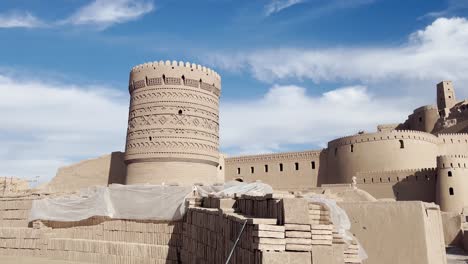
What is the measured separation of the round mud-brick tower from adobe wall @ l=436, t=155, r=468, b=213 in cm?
1397

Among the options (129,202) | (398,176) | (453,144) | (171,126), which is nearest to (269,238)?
(129,202)

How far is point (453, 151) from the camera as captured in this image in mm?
29781

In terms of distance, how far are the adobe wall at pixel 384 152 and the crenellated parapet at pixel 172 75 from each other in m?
12.9

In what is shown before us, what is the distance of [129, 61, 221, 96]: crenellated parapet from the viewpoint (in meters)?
21.4

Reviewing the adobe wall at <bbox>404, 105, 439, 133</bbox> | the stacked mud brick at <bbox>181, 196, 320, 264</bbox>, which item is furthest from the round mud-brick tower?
the adobe wall at <bbox>404, 105, 439, 133</bbox>

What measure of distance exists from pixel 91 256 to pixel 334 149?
22.5 meters

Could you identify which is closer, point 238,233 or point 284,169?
point 238,233

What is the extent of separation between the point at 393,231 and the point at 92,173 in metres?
19.7

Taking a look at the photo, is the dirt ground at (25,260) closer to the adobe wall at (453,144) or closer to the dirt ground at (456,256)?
the dirt ground at (456,256)

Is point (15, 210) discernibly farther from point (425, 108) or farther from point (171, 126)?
point (425, 108)

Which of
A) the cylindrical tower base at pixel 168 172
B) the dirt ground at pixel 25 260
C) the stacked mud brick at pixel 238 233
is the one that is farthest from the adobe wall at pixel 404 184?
the dirt ground at pixel 25 260

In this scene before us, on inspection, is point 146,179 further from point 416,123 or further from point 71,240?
point 416,123

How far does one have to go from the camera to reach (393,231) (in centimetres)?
964

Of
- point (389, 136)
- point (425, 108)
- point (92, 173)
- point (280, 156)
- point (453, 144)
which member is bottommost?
point (92, 173)
